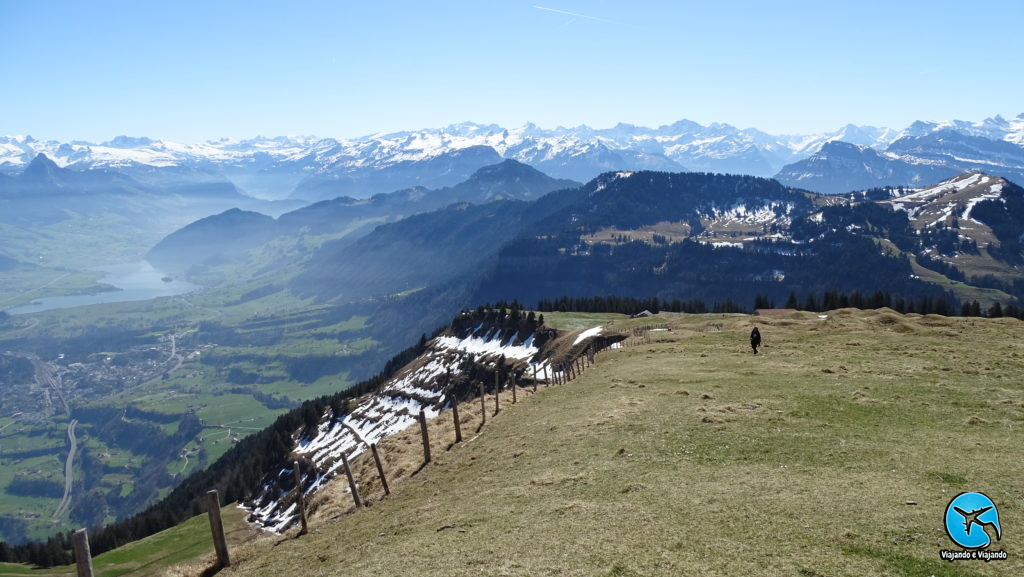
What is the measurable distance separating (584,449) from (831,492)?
1340 centimetres

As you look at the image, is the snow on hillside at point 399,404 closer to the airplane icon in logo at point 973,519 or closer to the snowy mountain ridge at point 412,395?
the snowy mountain ridge at point 412,395

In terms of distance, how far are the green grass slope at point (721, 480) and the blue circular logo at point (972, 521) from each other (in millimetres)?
382

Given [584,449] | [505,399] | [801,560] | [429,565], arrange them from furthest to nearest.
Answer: [505,399] → [584,449] → [429,565] → [801,560]

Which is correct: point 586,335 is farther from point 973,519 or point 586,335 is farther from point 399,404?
point 973,519

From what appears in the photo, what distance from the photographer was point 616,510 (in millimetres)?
21484

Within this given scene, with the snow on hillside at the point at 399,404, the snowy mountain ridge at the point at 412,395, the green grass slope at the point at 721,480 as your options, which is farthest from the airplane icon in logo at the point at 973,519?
the snow on hillside at the point at 399,404

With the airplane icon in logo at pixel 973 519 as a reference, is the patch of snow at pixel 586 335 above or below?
below

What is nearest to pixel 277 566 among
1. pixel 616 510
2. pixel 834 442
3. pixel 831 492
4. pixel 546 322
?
pixel 616 510

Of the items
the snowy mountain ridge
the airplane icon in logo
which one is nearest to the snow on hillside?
the snowy mountain ridge

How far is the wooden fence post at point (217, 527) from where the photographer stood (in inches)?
955

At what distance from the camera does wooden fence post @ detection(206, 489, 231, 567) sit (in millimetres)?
24253

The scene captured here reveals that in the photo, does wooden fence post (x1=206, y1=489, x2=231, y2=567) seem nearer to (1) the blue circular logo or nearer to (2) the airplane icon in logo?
(1) the blue circular logo

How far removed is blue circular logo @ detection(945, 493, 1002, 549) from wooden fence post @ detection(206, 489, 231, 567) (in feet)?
86.4

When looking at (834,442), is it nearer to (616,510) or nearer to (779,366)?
(616,510)
